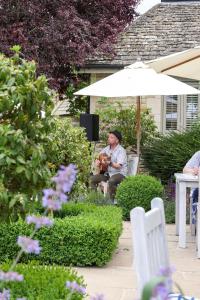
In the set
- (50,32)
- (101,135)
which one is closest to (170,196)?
(101,135)

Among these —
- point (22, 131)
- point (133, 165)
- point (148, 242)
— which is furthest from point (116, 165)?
point (148, 242)

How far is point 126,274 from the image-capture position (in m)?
6.58

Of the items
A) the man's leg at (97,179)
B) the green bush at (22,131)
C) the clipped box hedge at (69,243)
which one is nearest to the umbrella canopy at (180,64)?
the man's leg at (97,179)

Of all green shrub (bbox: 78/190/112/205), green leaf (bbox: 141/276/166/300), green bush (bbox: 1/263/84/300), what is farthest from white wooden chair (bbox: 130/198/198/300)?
green shrub (bbox: 78/190/112/205)

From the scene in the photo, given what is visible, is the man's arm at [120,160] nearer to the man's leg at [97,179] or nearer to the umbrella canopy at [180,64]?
the man's leg at [97,179]

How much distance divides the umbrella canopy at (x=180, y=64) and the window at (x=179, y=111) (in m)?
5.12

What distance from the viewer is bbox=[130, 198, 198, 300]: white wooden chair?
294 centimetres

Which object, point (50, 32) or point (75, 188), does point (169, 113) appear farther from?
point (75, 188)

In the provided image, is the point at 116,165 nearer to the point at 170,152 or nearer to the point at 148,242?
the point at 170,152

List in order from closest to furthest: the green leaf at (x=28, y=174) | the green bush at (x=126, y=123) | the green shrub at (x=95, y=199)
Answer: the green leaf at (x=28, y=174) → the green shrub at (x=95, y=199) → the green bush at (x=126, y=123)

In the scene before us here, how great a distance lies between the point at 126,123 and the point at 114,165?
355 centimetres

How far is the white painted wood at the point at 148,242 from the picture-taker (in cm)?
294

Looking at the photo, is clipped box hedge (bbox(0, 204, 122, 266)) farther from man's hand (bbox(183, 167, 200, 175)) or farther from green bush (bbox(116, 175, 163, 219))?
green bush (bbox(116, 175, 163, 219))

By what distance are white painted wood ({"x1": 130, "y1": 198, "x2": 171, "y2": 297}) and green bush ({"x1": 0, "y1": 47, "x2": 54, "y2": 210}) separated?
3.36 feet
